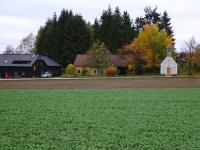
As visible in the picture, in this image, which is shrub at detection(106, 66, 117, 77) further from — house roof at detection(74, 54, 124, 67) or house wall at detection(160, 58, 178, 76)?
house wall at detection(160, 58, 178, 76)

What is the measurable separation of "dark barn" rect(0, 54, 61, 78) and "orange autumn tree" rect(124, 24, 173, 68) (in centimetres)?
1892

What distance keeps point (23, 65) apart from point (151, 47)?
1088 inches

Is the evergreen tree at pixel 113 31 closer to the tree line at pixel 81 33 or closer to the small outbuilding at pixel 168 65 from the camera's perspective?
the tree line at pixel 81 33

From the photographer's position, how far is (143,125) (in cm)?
1402

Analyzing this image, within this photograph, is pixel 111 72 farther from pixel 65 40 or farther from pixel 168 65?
pixel 65 40

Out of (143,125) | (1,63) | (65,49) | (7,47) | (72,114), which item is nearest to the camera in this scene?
(143,125)

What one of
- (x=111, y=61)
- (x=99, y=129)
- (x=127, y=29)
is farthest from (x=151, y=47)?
(x=99, y=129)

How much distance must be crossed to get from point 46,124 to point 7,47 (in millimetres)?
129009

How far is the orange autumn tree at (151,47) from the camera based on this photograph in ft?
271

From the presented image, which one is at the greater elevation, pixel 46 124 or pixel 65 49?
pixel 65 49

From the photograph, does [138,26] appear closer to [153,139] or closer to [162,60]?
[162,60]

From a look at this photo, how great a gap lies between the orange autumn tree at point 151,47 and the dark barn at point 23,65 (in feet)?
62.1

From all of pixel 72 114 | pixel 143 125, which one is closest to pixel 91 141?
pixel 143 125

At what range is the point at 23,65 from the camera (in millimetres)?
82188
